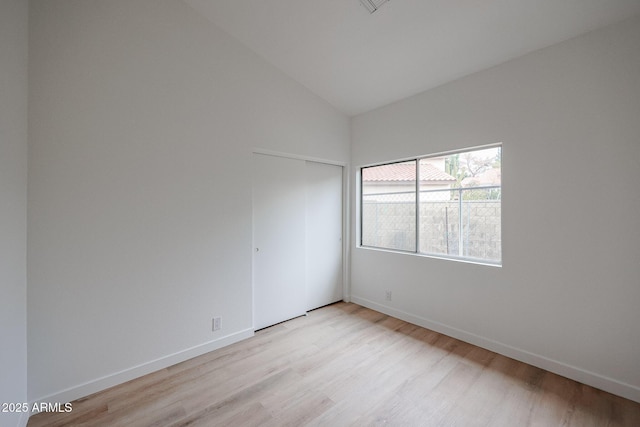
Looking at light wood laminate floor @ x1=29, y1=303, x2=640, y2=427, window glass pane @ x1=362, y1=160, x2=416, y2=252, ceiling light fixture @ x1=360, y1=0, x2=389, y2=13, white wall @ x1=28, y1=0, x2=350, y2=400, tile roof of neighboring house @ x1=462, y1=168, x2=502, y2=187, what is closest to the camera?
light wood laminate floor @ x1=29, y1=303, x2=640, y2=427

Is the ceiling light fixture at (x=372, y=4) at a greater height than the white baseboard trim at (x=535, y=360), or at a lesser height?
greater

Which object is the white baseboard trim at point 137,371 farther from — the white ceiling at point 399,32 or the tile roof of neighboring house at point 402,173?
the white ceiling at point 399,32

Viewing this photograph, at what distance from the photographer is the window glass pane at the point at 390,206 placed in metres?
3.36

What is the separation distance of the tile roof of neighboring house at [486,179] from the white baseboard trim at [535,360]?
1.56 m

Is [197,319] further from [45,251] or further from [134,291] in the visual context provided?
[45,251]

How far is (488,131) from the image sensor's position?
2.58 metres

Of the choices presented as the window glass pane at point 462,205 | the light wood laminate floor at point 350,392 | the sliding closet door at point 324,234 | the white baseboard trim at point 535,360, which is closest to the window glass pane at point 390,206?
the window glass pane at point 462,205

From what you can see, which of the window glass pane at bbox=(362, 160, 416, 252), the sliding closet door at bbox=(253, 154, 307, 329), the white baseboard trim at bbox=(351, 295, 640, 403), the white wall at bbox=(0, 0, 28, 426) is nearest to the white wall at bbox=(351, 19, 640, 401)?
the white baseboard trim at bbox=(351, 295, 640, 403)

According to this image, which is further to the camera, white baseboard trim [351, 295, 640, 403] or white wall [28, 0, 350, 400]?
white baseboard trim [351, 295, 640, 403]

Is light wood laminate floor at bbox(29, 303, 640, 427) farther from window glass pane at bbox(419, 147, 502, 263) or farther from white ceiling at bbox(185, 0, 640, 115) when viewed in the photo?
white ceiling at bbox(185, 0, 640, 115)

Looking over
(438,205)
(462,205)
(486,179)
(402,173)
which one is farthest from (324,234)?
(486,179)

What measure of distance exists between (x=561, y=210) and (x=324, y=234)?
2.52 metres

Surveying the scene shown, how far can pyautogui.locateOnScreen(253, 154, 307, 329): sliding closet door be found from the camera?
118 inches

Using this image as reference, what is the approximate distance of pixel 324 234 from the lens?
148 inches
